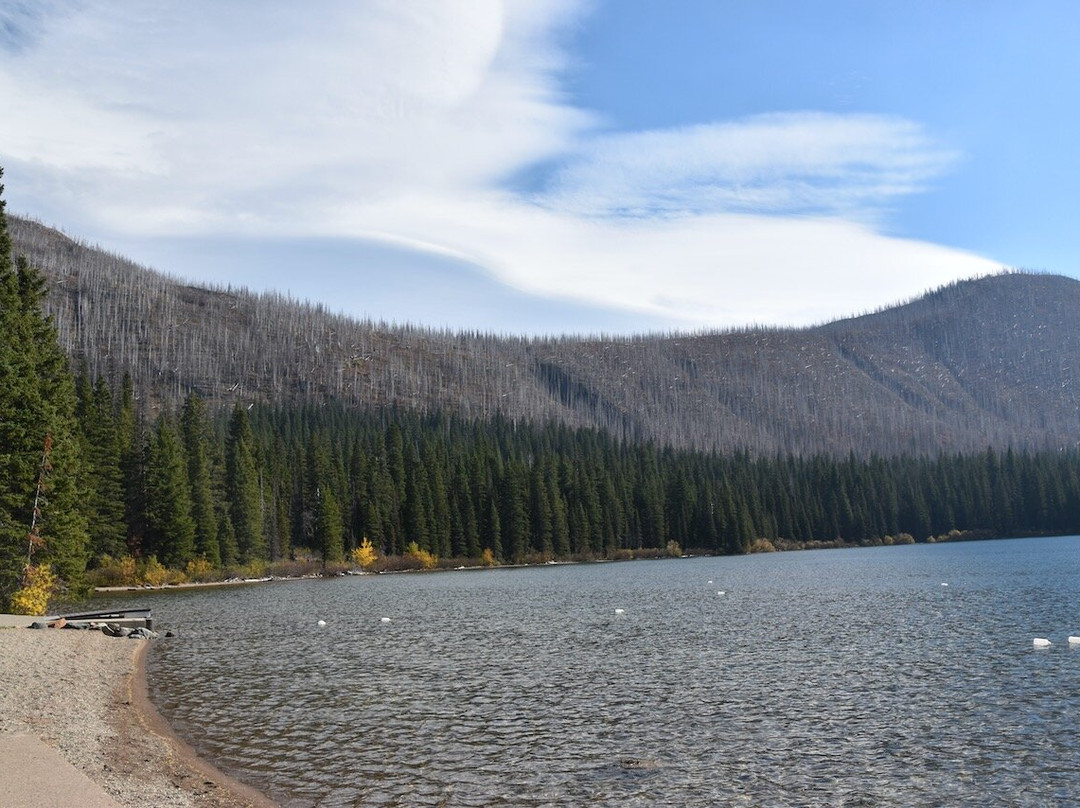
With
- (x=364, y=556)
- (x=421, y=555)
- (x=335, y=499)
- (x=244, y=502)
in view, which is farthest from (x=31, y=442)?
(x=421, y=555)

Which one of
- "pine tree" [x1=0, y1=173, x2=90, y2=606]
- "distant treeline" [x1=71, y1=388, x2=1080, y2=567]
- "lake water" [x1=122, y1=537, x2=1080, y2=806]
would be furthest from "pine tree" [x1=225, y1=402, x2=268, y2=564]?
"pine tree" [x1=0, y1=173, x2=90, y2=606]

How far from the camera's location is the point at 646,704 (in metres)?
27.5

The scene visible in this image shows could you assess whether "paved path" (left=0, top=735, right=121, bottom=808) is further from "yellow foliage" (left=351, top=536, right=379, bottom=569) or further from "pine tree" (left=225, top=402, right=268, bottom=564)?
"yellow foliage" (left=351, top=536, right=379, bottom=569)

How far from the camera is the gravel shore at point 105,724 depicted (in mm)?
18266

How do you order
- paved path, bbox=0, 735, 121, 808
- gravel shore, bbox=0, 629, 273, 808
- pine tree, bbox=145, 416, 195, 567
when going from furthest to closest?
pine tree, bbox=145, 416, 195, 567, gravel shore, bbox=0, 629, 273, 808, paved path, bbox=0, 735, 121, 808

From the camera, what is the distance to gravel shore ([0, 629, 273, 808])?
59.9 ft

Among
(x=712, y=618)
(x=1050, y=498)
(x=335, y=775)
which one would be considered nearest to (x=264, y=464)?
(x=712, y=618)

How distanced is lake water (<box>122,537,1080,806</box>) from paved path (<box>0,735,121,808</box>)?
4.01 metres

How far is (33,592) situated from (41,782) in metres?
38.9

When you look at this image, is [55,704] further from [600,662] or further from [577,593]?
[577,593]

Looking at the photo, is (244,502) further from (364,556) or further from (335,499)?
(364,556)

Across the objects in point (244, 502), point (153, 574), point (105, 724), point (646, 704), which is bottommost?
point (646, 704)

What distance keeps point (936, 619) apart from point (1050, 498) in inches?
6544

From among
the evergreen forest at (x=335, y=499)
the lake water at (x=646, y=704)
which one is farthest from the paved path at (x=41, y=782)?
the evergreen forest at (x=335, y=499)
